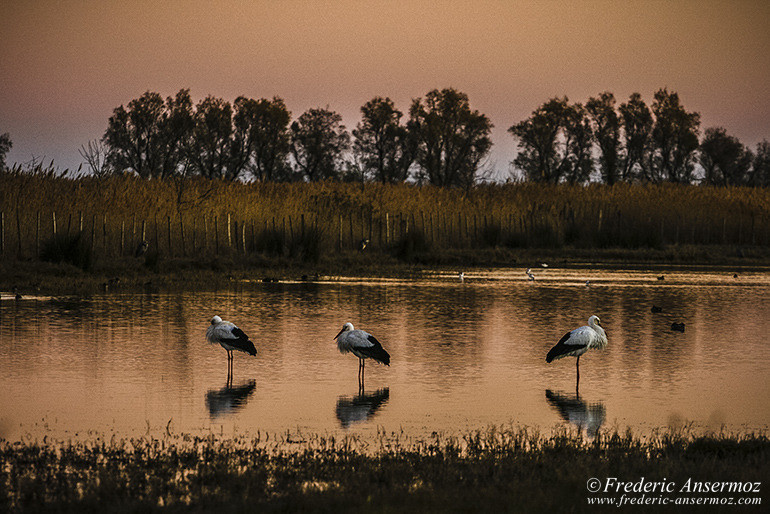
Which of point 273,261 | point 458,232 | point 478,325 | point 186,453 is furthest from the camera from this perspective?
point 458,232

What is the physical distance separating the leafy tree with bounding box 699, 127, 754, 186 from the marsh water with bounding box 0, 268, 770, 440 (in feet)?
270

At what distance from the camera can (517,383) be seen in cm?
1470

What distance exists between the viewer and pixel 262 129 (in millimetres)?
94438

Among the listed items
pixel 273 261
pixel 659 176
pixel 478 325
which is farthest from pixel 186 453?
pixel 659 176

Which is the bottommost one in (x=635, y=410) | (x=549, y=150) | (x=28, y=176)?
(x=635, y=410)

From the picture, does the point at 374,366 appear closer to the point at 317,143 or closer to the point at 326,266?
the point at 326,266

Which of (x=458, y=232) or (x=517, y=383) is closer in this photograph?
(x=517, y=383)

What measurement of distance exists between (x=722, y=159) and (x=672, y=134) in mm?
9899

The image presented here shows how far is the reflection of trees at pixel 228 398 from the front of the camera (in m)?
12.4

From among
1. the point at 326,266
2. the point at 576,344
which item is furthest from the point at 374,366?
the point at 326,266

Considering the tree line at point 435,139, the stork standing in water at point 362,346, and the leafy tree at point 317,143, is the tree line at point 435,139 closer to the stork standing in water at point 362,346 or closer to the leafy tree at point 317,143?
the leafy tree at point 317,143

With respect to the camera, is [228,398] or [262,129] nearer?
[228,398]

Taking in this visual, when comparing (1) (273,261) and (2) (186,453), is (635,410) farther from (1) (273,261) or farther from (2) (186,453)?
(1) (273,261)

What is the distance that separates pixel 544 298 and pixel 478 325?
6.84 m
